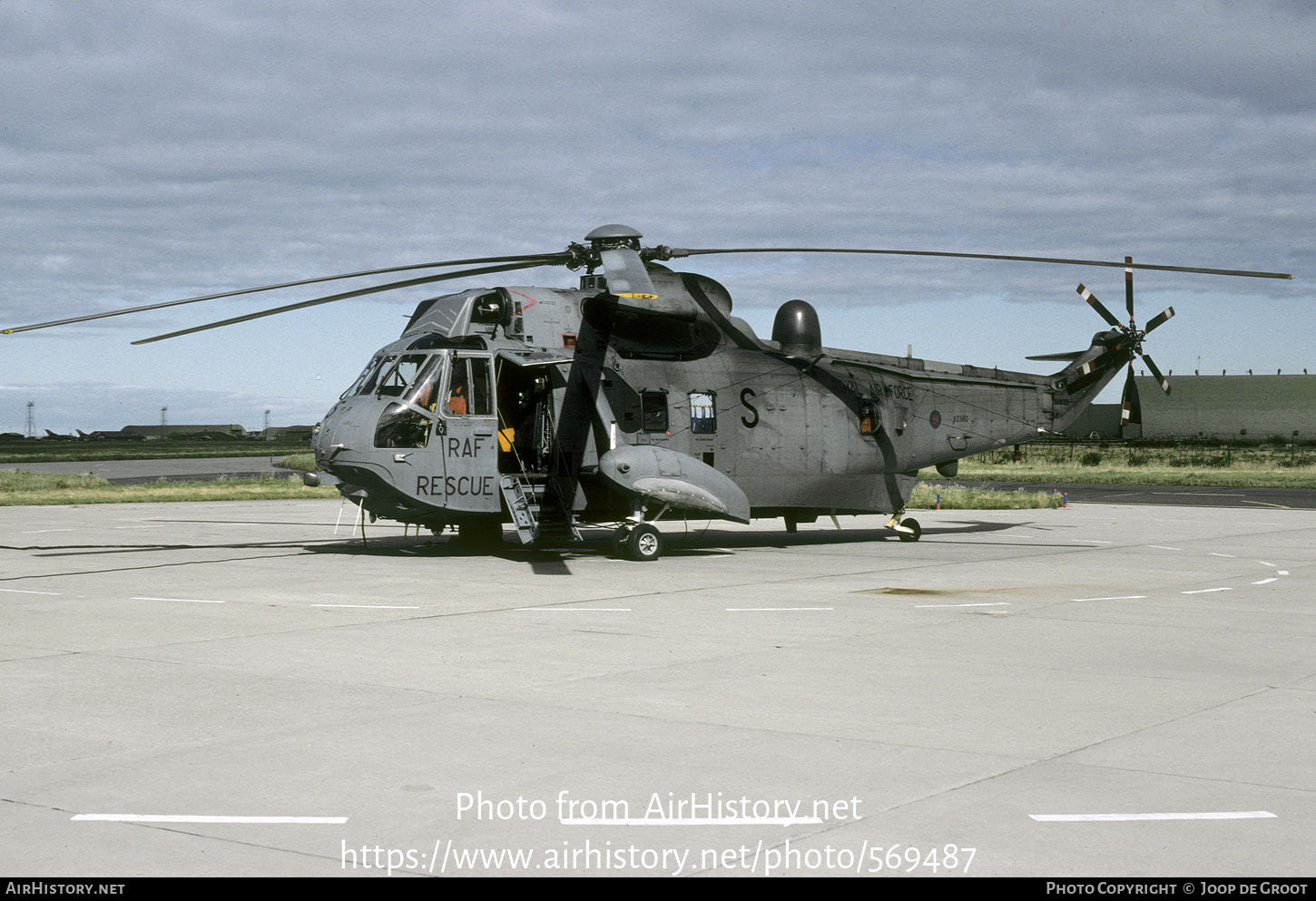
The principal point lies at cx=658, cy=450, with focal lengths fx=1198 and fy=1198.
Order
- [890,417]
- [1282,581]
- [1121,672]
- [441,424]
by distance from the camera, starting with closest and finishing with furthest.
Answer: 1. [1121,672]
2. [1282,581]
3. [441,424]
4. [890,417]

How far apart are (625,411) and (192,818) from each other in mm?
15017

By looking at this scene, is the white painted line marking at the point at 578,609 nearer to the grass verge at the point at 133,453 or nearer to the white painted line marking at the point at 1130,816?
the white painted line marking at the point at 1130,816

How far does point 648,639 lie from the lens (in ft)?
37.9

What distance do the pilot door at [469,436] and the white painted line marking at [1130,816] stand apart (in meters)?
14.1

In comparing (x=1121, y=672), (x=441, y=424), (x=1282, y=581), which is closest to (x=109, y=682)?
(x=1121, y=672)

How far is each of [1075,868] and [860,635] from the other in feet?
22.0

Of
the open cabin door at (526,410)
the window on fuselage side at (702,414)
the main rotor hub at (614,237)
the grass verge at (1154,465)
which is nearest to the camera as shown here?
the main rotor hub at (614,237)

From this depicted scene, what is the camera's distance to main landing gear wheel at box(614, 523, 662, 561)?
19641mm

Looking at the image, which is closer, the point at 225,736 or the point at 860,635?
the point at 225,736

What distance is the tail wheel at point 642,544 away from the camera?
1964 centimetres

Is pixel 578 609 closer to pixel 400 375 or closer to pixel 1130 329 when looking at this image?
pixel 400 375

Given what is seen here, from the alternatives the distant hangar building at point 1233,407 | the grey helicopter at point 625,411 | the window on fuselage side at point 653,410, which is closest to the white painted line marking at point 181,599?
the grey helicopter at point 625,411

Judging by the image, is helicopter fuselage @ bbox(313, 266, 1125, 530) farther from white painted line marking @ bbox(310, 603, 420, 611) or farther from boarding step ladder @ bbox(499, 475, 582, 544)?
white painted line marking @ bbox(310, 603, 420, 611)

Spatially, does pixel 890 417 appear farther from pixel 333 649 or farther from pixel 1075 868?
pixel 1075 868
